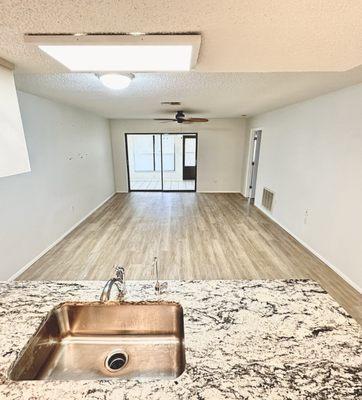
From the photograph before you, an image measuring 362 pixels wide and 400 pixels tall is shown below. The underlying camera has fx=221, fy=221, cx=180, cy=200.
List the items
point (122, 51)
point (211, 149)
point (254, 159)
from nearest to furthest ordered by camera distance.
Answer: point (122, 51) → point (254, 159) → point (211, 149)

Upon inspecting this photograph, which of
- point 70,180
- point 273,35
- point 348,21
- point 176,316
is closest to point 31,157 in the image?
point 70,180

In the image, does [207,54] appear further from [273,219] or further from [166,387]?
[273,219]

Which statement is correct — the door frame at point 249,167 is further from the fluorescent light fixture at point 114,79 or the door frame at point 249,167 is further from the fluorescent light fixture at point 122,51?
the fluorescent light fixture at point 122,51

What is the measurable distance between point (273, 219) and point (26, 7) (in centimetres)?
499

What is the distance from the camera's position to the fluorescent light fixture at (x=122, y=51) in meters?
0.90

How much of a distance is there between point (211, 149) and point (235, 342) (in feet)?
21.8

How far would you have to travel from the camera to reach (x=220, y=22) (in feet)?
2.72

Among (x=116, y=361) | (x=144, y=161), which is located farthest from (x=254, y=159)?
(x=116, y=361)

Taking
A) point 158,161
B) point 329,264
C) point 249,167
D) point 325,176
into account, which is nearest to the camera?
point 329,264

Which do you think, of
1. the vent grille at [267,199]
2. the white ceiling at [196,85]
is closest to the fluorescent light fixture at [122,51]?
the white ceiling at [196,85]

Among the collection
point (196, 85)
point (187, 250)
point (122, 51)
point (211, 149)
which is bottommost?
point (187, 250)

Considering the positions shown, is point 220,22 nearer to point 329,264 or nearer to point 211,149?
point 329,264

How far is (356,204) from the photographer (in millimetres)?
2627

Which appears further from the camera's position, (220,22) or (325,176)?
(325,176)
